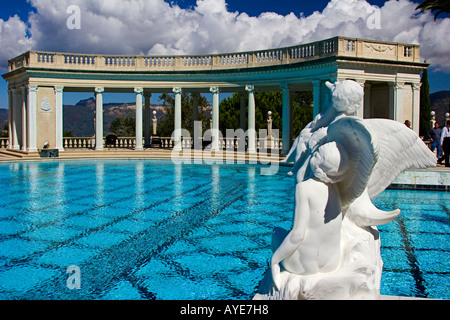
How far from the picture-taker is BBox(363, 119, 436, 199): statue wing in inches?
161

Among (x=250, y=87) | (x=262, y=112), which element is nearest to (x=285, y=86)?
(x=250, y=87)

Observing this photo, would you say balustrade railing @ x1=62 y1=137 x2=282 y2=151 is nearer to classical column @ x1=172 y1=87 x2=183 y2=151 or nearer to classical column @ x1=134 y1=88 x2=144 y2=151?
classical column @ x1=172 y1=87 x2=183 y2=151

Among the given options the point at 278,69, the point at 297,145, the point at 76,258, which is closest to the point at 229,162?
the point at 278,69

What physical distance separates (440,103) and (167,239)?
121m

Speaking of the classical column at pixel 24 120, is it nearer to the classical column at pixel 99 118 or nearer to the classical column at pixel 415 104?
the classical column at pixel 99 118

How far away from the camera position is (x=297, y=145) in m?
4.38

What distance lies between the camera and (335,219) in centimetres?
377

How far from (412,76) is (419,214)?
14.2 meters

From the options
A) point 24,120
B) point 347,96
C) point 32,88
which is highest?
point 32,88

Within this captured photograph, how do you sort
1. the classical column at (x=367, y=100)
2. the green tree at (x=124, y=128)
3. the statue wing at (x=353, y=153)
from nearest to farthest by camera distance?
the statue wing at (x=353, y=153) → the classical column at (x=367, y=100) → the green tree at (x=124, y=128)

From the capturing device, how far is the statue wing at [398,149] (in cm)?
408

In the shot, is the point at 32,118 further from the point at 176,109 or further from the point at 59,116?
Answer: the point at 176,109

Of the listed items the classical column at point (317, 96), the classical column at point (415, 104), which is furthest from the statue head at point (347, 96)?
the classical column at point (415, 104)
